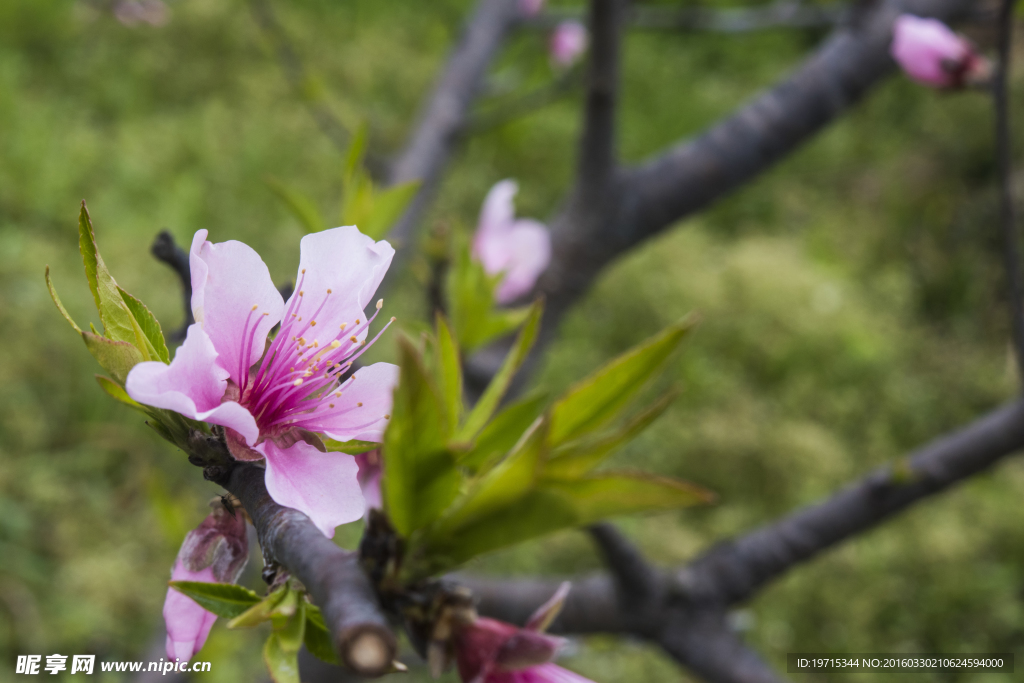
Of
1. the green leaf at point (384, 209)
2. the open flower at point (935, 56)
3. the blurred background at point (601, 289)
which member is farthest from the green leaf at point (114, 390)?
the open flower at point (935, 56)

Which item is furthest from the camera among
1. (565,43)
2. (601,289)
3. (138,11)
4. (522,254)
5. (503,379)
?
(601,289)

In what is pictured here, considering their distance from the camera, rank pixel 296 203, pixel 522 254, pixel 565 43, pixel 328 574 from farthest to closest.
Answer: pixel 565 43 → pixel 522 254 → pixel 296 203 → pixel 328 574

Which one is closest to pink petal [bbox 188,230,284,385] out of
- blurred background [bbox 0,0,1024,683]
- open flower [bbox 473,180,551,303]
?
open flower [bbox 473,180,551,303]

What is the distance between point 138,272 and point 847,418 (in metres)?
1.76

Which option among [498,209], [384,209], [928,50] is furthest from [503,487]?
[928,50]

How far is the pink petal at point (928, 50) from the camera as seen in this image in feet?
2.20

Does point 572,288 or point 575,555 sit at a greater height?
point 572,288

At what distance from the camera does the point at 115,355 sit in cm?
24

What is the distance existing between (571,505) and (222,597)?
140 mm

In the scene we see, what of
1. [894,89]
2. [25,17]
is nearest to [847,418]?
[894,89]

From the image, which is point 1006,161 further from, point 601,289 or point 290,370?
point 601,289

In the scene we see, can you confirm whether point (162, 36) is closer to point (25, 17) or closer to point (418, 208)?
point (25, 17)

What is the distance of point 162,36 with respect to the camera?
233cm

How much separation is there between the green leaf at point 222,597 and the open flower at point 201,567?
2cm
